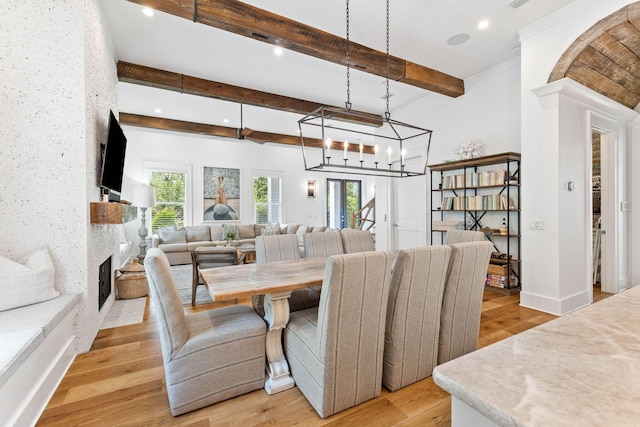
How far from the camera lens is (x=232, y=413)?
1.76 m

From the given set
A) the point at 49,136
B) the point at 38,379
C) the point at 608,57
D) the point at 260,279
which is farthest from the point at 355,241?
the point at 608,57

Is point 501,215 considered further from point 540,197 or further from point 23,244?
point 23,244

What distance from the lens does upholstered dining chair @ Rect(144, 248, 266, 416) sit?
1.71 m

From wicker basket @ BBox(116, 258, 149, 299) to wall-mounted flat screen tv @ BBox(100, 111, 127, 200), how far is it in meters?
1.17

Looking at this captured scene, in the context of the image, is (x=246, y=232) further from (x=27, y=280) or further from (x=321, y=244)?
(x=27, y=280)

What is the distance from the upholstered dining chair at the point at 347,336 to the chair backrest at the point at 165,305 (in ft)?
2.45

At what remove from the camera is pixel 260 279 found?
213 cm

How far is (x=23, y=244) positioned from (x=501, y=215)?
207 inches

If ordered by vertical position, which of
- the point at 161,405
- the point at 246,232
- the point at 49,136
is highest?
the point at 49,136

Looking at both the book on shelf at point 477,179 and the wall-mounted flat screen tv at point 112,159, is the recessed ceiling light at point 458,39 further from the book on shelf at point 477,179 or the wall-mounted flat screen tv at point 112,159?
the wall-mounted flat screen tv at point 112,159

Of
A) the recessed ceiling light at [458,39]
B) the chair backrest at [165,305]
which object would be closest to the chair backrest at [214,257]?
the chair backrest at [165,305]

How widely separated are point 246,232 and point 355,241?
4.64 metres

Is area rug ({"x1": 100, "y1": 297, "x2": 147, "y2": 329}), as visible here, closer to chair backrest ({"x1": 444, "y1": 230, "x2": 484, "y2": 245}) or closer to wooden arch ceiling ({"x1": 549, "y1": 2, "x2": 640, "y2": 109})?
chair backrest ({"x1": 444, "y1": 230, "x2": 484, "y2": 245})

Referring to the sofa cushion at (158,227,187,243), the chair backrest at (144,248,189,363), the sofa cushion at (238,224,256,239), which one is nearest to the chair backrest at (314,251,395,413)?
the chair backrest at (144,248,189,363)
